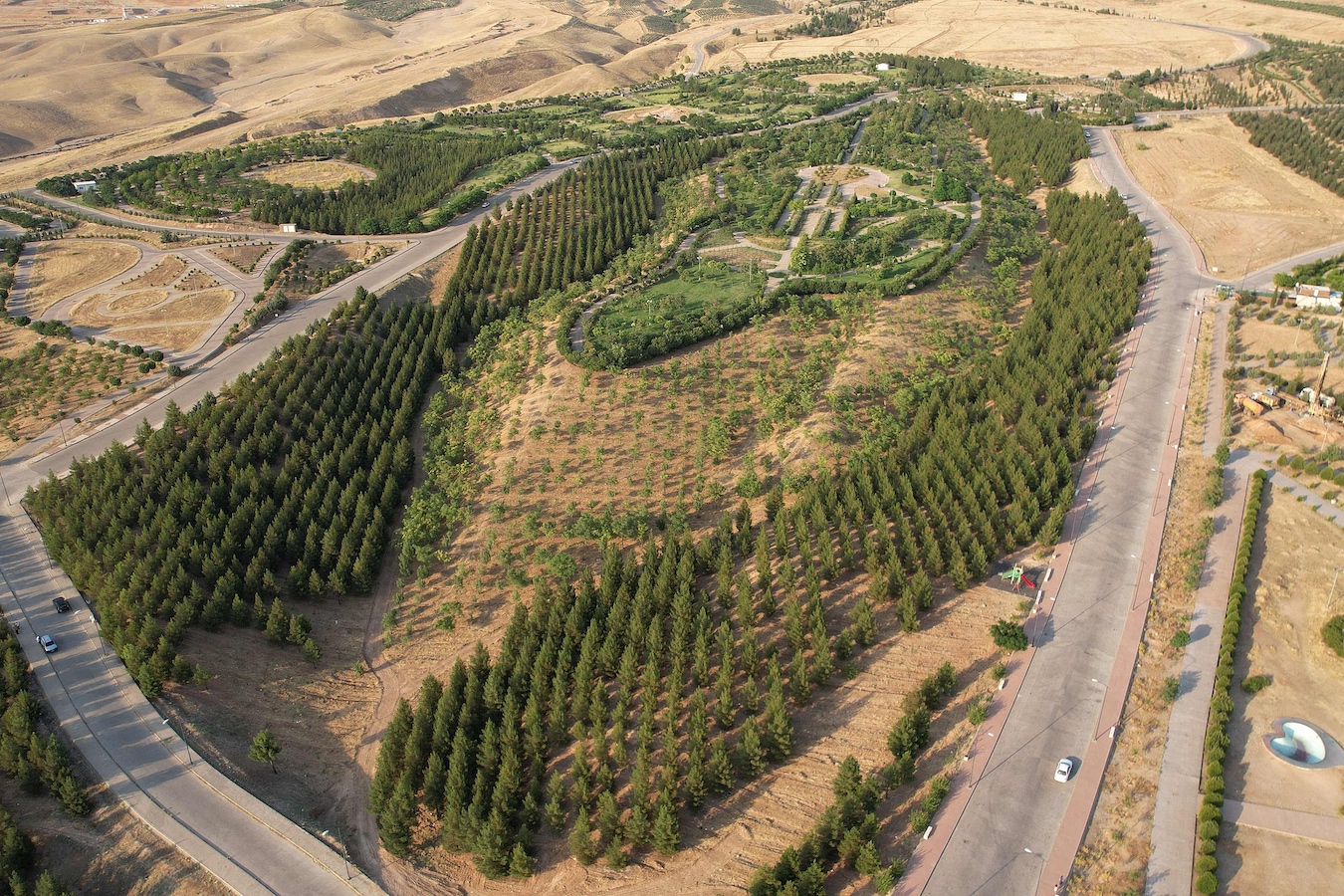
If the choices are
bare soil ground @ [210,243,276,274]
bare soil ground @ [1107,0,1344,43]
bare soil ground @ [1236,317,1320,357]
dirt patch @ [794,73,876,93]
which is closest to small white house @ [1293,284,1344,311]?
bare soil ground @ [1236,317,1320,357]

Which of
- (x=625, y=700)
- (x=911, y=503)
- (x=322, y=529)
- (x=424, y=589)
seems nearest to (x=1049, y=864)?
(x=625, y=700)

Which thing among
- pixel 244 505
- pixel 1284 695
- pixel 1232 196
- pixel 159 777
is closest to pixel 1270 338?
pixel 1232 196

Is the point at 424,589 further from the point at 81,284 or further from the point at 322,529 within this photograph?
the point at 81,284

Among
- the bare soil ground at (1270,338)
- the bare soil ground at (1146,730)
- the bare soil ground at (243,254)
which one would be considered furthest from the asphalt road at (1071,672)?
the bare soil ground at (243,254)

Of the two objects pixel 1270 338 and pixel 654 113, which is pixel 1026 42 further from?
pixel 1270 338

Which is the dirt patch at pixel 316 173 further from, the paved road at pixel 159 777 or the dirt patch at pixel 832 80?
the dirt patch at pixel 832 80

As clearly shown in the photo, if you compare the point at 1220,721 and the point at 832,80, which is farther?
the point at 832,80

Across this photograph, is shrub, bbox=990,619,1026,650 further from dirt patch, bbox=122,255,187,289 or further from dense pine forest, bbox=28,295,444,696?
dirt patch, bbox=122,255,187,289
